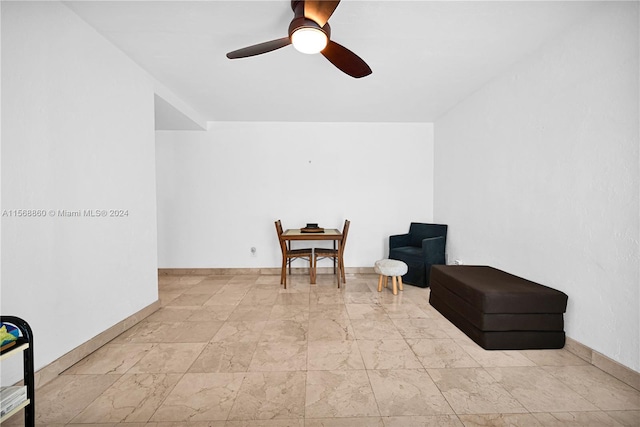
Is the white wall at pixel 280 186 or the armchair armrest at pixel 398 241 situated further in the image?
the white wall at pixel 280 186

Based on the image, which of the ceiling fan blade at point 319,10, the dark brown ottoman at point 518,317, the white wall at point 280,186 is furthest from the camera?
the white wall at point 280,186

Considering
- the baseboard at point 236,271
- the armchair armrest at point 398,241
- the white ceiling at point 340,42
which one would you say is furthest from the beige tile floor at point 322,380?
the white ceiling at point 340,42

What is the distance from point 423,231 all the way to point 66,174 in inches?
172

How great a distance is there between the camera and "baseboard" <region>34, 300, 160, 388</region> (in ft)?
6.01

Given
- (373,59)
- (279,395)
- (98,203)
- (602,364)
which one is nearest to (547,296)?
(602,364)

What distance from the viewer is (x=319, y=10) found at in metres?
1.74

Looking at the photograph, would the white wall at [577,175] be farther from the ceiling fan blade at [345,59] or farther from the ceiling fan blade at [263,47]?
the ceiling fan blade at [263,47]

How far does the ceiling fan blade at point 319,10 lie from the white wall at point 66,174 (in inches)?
69.7

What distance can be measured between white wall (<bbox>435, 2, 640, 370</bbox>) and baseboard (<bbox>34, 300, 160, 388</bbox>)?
381cm

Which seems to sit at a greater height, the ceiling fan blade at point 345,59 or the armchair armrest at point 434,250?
the ceiling fan blade at point 345,59

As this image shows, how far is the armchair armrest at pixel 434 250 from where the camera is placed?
397 cm

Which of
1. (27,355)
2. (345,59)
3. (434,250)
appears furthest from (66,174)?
(434,250)

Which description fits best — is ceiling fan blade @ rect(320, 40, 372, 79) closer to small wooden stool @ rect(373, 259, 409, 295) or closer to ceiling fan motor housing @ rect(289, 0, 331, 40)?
ceiling fan motor housing @ rect(289, 0, 331, 40)

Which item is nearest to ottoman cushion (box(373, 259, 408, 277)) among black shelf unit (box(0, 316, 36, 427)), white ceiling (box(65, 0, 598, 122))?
white ceiling (box(65, 0, 598, 122))
